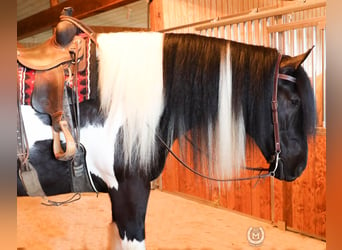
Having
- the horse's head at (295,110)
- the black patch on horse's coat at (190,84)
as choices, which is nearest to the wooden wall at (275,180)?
the horse's head at (295,110)

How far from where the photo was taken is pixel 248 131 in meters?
1.36

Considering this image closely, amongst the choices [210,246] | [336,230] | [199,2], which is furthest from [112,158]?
[199,2]

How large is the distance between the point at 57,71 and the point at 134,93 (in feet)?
0.97

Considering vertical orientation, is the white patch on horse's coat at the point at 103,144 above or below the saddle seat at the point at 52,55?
below

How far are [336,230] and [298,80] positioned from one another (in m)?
1.12

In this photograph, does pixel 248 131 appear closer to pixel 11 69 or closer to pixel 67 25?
pixel 67 25

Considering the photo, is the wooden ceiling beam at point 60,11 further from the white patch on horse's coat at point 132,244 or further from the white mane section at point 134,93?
the white patch on horse's coat at point 132,244

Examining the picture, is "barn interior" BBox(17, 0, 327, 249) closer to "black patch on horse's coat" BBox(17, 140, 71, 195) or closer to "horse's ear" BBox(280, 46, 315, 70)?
"horse's ear" BBox(280, 46, 315, 70)

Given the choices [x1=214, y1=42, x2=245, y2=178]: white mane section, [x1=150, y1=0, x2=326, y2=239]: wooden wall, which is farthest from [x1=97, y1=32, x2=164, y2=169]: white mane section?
[x1=150, y1=0, x2=326, y2=239]: wooden wall

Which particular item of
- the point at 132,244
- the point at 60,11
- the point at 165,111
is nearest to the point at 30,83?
the point at 165,111

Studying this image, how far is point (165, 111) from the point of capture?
52.2 inches

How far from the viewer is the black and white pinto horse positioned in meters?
1.30

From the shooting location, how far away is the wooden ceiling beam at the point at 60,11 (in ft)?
13.2

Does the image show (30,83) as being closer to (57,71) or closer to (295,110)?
(57,71)
